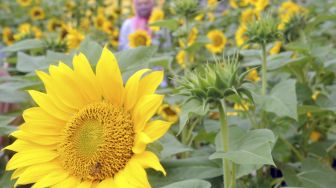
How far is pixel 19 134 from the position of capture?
0.77 metres

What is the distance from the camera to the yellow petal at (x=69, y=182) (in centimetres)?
75

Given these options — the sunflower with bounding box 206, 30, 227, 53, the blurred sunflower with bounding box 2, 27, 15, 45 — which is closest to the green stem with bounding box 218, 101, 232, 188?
the sunflower with bounding box 206, 30, 227, 53

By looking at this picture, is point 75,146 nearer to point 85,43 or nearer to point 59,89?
point 59,89

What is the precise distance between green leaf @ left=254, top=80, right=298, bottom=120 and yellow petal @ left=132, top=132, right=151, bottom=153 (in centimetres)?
28

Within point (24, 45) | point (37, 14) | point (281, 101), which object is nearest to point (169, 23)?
point (24, 45)

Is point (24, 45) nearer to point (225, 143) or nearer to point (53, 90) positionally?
point (53, 90)

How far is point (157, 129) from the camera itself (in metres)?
0.68

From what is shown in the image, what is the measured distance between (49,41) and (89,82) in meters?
0.71

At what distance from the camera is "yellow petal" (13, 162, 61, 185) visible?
0.76m

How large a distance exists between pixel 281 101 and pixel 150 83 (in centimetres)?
29

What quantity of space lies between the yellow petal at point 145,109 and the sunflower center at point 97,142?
0.09 feet

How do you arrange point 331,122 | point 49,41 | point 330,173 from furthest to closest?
point 49,41
point 331,122
point 330,173

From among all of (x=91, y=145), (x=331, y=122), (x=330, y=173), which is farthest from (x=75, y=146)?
(x=331, y=122)

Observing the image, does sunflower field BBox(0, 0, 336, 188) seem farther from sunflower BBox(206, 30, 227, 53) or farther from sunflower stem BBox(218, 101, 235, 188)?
sunflower BBox(206, 30, 227, 53)
